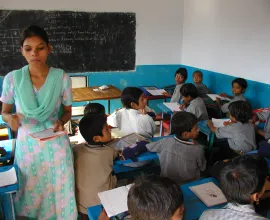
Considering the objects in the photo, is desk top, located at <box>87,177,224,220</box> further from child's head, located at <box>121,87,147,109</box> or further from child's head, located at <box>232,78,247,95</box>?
child's head, located at <box>232,78,247,95</box>

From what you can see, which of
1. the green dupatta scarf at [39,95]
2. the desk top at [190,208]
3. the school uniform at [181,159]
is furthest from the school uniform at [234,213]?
the green dupatta scarf at [39,95]

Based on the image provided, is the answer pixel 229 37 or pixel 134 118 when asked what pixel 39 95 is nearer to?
pixel 134 118

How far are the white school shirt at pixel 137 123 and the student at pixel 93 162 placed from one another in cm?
73

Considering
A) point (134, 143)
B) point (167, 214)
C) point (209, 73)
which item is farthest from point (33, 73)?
point (209, 73)

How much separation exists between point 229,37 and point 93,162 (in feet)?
10.3

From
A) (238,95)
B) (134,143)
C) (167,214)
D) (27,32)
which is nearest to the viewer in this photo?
(167,214)

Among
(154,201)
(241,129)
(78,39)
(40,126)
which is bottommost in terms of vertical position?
(241,129)

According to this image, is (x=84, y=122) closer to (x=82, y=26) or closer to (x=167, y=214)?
(x=167, y=214)

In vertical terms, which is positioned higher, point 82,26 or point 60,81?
point 82,26

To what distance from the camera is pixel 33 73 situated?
1.63 m

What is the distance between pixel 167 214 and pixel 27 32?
1202mm

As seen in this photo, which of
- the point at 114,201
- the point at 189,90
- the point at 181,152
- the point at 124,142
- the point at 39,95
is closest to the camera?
the point at 114,201

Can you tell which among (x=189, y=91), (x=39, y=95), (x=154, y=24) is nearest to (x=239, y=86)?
(x=189, y=91)

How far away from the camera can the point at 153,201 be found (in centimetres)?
105
